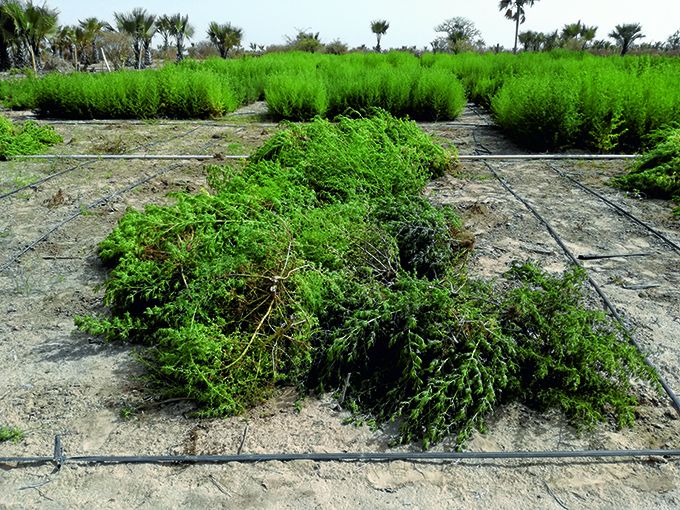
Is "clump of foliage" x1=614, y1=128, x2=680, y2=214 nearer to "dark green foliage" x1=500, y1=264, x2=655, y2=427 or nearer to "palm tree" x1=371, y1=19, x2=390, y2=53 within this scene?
"dark green foliage" x1=500, y1=264, x2=655, y2=427

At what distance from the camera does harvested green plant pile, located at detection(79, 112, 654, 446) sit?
2230 millimetres

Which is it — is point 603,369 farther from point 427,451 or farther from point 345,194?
point 345,194

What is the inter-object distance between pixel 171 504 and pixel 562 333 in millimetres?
1639

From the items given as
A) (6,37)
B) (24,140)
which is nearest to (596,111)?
(24,140)

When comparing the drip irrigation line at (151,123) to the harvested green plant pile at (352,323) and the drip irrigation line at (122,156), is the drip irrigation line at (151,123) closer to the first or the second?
the drip irrigation line at (122,156)

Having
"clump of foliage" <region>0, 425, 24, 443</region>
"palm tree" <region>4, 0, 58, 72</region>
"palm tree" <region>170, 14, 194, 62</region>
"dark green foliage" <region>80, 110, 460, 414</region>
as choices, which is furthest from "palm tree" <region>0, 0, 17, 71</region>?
"clump of foliage" <region>0, 425, 24, 443</region>

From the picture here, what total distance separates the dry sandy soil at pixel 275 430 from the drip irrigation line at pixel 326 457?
24 millimetres

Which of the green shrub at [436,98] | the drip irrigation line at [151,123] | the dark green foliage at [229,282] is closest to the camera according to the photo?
the dark green foliage at [229,282]

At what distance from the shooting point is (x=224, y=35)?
33.3 meters

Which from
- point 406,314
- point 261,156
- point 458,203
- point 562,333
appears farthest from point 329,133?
point 562,333

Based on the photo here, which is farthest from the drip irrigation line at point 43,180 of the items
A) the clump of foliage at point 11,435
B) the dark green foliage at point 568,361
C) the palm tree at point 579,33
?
the palm tree at point 579,33

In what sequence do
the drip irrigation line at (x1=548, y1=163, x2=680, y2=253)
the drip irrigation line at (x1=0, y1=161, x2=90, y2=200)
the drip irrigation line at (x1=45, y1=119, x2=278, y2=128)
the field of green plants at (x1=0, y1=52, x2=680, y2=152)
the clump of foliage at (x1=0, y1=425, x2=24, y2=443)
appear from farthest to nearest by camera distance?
the drip irrigation line at (x1=45, y1=119, x2=278, y2=128)
the field of green plants at (x1=0, y1=52, x2=680, y2=152)
the drip irrigation line at (x1=0, y1=161, x2=90, y2=200)
the drip irrigation line at (x1=548, y1=163, x2=680, y2=253)
the clump of foliage at (x1=0, y1=425, x2=24, y2=443)

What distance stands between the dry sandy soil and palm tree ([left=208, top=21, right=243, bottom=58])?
3226cm

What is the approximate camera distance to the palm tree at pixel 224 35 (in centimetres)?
3316
